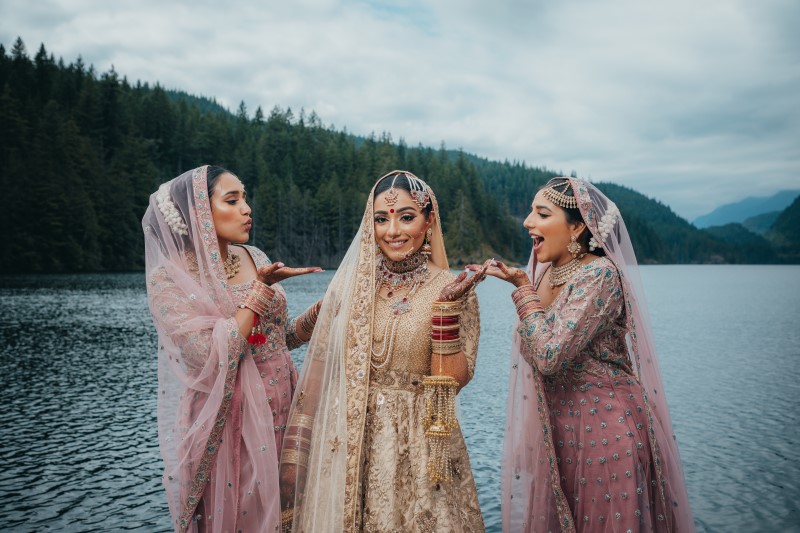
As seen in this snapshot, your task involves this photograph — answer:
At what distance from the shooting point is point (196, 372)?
370 centimetres

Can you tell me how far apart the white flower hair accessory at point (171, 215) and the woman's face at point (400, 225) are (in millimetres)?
1262

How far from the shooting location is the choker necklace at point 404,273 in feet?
12.1

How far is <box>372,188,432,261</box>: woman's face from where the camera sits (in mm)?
3574

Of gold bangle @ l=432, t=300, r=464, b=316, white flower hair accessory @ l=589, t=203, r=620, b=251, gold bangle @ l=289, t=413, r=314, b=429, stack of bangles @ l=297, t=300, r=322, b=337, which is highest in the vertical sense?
white flower hair accessory @ l=589, t=203, r=620, b=251

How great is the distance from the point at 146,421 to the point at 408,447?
10298mm

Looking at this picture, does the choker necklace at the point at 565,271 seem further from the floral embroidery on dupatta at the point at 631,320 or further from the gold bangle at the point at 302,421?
the gold bangle at the point at 302,421

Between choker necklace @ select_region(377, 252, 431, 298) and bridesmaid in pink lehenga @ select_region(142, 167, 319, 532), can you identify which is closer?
bridesmaid in pink lehenga @ select_region(142, 167, 319, 532)

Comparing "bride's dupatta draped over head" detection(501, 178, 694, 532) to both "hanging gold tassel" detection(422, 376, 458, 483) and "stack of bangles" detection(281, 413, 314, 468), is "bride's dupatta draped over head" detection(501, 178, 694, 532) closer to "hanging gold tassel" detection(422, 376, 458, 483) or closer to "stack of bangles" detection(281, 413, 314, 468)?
"hanging gold tassel" detection(422, 376, 458, 483)

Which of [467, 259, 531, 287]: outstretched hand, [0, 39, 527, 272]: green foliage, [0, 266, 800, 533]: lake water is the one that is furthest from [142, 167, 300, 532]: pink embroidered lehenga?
[0, 39, 527, 272]: green foliage

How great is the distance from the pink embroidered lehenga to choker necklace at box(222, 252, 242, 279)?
145 mm

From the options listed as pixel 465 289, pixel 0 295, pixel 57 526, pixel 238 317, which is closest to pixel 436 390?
pixel 465 289

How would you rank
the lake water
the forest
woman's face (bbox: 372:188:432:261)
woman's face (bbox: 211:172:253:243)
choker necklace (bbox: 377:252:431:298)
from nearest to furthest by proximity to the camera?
woman's face (bbox: 372:188:432:261) < choker necklace (bbox: 377:252:431:298) < woman's face (bbox: 211:172:253:243) < the lake water < the forest

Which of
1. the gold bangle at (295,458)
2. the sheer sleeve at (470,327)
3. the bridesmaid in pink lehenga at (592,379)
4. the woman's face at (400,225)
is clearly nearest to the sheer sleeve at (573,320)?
the bridesmaid in pink lehenga at (592,379)

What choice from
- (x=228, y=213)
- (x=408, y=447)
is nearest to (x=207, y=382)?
(x=228, y=213)
